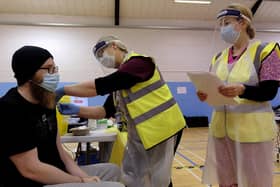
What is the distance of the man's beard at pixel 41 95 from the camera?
127 centimetres

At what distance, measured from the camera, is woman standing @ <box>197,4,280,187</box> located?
142 cm

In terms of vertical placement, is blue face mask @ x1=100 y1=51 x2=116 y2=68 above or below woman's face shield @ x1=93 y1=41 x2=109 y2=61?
below

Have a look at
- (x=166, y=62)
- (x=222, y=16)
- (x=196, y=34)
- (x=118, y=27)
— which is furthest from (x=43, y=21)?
(x=222, y=16)

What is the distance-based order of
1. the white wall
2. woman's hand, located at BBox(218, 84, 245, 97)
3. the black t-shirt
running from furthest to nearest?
the white wall
woman's hand, located at BBox(218, 84, 245, 97)
the black t-shirt

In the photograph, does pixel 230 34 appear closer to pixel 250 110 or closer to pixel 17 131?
pixel 250 110

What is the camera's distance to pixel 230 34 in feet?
5.16

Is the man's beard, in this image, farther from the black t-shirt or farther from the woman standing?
the woman standing

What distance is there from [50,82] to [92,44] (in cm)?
622

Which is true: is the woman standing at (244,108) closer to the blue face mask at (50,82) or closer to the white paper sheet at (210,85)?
the white paper sheet at (210,85)

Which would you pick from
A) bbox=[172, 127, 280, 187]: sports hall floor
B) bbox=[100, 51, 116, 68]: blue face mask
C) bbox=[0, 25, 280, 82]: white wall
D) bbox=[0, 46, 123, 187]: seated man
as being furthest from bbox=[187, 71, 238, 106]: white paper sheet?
bbox=[0, 25, 280, 82]: white wall

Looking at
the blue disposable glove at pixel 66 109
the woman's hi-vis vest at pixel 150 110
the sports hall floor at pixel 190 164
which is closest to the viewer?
the woman's hi-vis vest at pixel 150 110

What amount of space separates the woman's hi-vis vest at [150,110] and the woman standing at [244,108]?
0.20 metres

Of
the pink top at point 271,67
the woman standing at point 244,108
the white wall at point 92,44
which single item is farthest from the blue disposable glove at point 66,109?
the white wall at point 92,44

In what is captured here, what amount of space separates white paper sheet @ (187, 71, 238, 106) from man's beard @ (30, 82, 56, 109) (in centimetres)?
63
